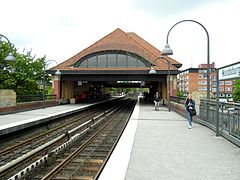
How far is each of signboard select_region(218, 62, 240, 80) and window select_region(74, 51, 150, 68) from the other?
29404 millimetres

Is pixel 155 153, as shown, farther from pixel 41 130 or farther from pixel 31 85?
pixel 31 85

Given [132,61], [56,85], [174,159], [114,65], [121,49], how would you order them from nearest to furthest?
[174,159] < [56,85] < [132,61] < [114,65] < [121,49]

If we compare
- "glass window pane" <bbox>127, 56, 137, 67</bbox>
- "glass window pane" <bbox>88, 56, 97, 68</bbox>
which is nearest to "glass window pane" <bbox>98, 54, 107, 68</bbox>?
"glass window pane" <bbox>88, 56, 97, 68</bbox>

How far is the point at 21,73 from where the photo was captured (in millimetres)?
38188

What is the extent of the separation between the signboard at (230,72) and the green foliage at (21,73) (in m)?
27.9

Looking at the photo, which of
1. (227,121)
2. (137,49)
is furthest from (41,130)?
Result: (137,49)

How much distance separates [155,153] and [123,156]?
37.4 inches

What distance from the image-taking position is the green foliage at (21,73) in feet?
120

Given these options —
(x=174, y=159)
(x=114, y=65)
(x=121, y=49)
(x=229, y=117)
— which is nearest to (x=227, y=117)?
(x=229, y=117)

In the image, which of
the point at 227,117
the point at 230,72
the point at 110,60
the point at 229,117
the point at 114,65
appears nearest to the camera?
the point at 230,72

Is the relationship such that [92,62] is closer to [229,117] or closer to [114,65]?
[114,65]

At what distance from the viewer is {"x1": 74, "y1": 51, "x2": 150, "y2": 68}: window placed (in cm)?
3959

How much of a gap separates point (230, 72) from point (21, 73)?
33.2 meters

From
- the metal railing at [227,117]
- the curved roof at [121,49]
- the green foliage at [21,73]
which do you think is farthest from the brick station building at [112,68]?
the metal railing at [227,117]
